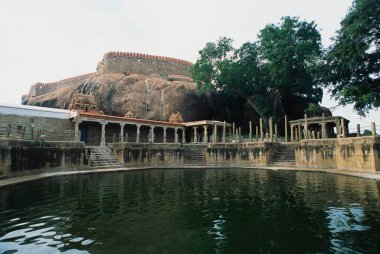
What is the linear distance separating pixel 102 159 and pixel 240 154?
43.7ft

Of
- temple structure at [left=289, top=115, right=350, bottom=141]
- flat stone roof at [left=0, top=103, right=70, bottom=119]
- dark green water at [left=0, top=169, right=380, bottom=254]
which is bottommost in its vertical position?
dark green water at [left=0, top=169, right=380, bottom=254]

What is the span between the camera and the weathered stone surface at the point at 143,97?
121 ft

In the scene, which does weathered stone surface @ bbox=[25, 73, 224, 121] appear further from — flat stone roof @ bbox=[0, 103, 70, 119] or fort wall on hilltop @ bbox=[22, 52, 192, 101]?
flat stone roof @ bbox=[0, 103, 70, 119]

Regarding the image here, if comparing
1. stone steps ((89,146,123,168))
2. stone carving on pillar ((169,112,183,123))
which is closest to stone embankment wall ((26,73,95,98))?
stone carving on pillar ((169,112,183,123))

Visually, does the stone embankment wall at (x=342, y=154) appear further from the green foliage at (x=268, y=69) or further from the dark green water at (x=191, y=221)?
the green foliage at (x=268, y=69)

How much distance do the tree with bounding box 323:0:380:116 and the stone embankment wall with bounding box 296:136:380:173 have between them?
336 centimetres

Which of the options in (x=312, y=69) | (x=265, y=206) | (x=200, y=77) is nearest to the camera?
(x=265, y=206)

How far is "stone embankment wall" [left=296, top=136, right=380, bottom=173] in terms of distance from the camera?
16.7 m

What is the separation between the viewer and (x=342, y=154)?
63.0 ft

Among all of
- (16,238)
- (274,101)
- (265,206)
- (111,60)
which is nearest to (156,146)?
(265,206)

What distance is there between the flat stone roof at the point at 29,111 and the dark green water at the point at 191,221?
16180mm

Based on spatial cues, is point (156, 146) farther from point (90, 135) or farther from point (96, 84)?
point (96, 84)

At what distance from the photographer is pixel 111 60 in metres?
42.8

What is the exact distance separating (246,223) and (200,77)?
32312mm
